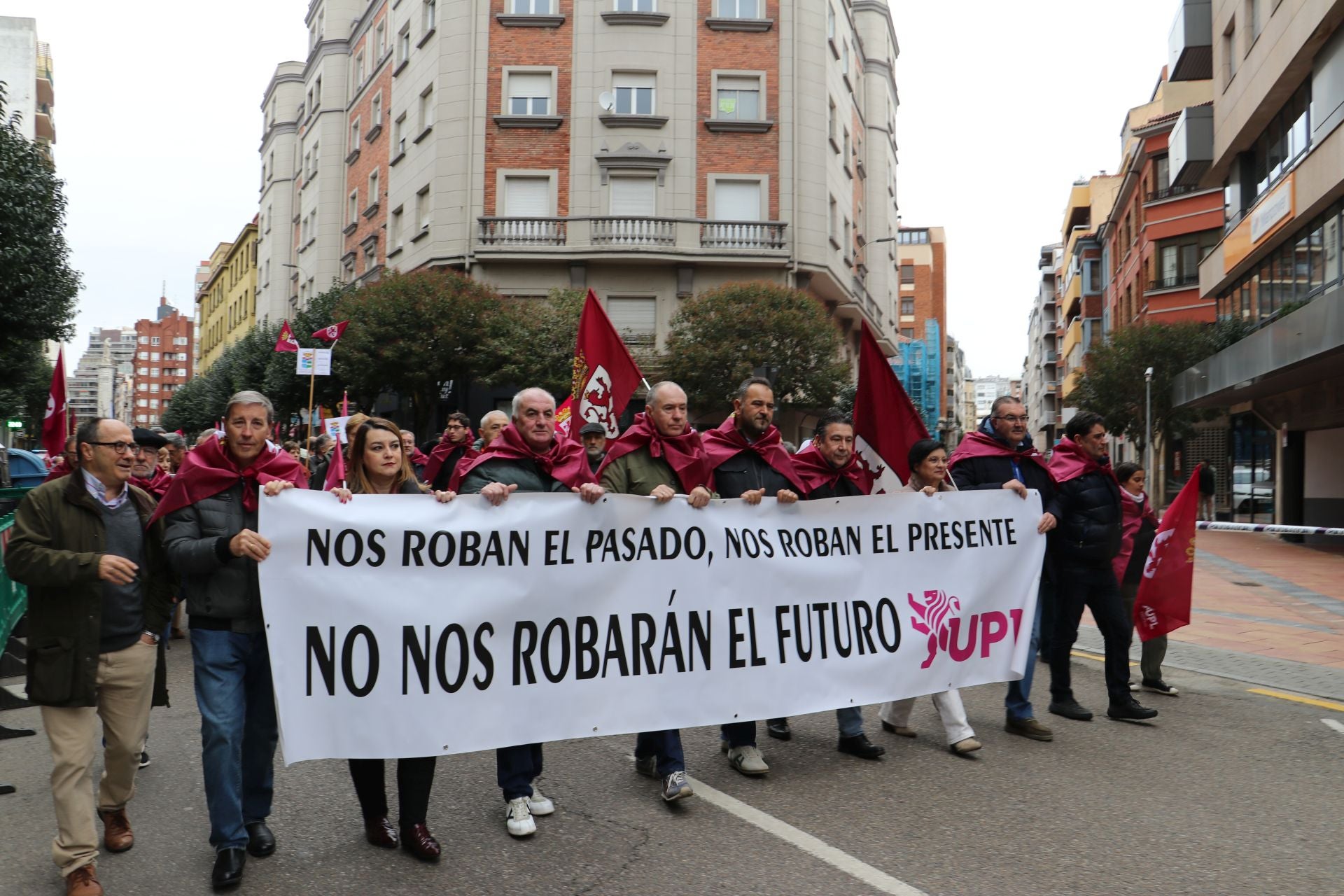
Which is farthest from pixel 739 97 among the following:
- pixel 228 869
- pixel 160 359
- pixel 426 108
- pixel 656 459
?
pixel 160 359

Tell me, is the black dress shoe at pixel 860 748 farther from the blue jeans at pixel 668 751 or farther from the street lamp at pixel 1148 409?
the street lamp at pixel 1148 409

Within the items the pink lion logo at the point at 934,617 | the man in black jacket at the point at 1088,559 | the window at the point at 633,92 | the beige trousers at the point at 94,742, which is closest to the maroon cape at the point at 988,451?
the man in black jacket at the point at 1088,559

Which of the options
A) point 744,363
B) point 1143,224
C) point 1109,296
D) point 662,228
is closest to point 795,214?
point 662,228

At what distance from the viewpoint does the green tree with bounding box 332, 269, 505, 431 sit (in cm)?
2961

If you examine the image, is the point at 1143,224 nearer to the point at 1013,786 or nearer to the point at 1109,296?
the point at 1109,296

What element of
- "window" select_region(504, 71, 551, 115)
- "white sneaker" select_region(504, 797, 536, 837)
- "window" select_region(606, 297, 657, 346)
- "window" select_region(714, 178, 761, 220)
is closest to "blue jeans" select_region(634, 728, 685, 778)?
"white sneaker" select_region(504, 797, 536, 837)

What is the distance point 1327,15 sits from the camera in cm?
2023

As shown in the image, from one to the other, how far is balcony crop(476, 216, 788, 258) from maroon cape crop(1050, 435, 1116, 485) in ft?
81.8

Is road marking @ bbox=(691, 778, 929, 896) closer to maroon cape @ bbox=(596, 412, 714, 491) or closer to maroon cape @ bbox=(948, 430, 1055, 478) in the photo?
maroon cape @ bbox=(596, 412, 714, 491)

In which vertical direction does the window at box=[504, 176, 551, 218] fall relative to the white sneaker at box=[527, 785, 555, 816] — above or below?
above

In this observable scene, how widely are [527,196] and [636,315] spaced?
15.7 feet

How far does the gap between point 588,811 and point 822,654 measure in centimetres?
146

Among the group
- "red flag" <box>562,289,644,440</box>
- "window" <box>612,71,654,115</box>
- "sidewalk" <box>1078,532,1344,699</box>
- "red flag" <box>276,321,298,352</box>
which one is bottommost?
"sidewalk" <box>1078,532,1344,699</box>

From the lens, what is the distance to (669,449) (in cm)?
562
